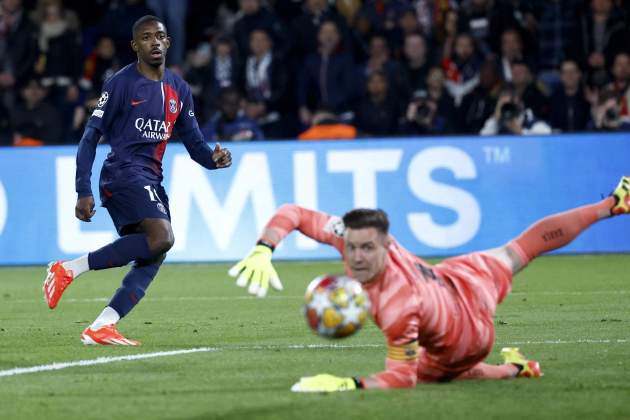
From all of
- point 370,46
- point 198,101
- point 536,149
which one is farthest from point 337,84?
point 536,149

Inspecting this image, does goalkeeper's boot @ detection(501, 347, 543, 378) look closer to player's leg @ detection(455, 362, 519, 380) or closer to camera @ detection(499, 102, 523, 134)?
player's leg @ detection(455, 362, 519, 380)

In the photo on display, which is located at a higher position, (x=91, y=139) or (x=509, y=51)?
(x=509, y=51)

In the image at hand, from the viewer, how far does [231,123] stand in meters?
18.1

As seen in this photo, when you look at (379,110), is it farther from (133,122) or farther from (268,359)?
(268,359)

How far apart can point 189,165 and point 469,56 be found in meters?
4.73

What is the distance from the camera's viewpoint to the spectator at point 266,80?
1912 cm

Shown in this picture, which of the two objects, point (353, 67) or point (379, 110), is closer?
point (379, 110)

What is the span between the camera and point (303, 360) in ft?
26.7

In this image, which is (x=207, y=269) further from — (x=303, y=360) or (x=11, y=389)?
(x=11, y=389)

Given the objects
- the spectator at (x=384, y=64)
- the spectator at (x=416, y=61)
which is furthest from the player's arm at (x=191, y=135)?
the spectator at (x=416, y=61)

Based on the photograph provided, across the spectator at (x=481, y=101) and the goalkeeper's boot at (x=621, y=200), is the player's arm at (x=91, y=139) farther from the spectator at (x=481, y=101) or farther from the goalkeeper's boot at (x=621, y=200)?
the spectator at (x=481, y=101)

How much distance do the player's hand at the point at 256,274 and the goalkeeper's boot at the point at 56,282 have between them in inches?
110

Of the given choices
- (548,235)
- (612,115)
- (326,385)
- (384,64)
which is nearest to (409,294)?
(326,385)

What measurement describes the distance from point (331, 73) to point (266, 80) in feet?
3.28
